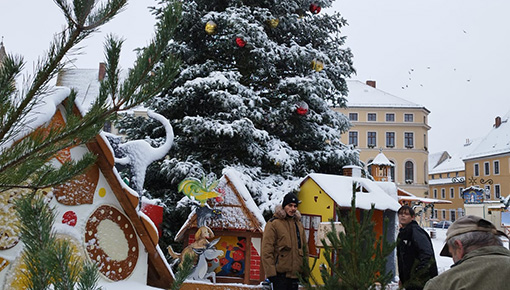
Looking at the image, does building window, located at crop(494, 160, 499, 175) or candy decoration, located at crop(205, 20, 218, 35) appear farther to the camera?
building window, located at crop(494, 160, 499, 175)

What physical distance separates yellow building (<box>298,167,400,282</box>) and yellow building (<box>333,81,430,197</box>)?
3769 cm

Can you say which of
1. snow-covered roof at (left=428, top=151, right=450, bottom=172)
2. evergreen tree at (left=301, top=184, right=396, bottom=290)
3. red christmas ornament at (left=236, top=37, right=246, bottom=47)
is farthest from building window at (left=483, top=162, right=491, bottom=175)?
evergreen tree at (left=301, top=184, right=396, bottom=290)

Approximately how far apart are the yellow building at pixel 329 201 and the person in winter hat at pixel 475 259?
537 centimetres

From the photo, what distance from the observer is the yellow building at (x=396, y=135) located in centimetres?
4581

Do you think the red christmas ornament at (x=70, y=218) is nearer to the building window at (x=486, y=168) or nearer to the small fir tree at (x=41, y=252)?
the small fir tree at (x=41, y=252)

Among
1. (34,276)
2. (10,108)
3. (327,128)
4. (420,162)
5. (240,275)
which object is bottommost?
(240,275)

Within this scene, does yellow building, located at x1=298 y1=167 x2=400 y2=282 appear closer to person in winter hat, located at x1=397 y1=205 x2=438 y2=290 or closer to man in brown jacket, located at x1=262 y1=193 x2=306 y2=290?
man in brown jacket, located at x1=262 y1=193 x2=306 y2=290

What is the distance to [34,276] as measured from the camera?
53.7 inches

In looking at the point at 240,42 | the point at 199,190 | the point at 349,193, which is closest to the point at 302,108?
the point at 240,42

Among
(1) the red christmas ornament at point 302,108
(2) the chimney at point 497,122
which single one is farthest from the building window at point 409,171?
(1) the red christmas ornament at point 302,108

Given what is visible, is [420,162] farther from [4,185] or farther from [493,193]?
[4,185]

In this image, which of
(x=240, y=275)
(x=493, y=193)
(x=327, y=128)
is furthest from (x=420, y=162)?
(x=240, y=275)

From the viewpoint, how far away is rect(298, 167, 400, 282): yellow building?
7.93 m

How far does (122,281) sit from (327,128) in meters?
7.92
